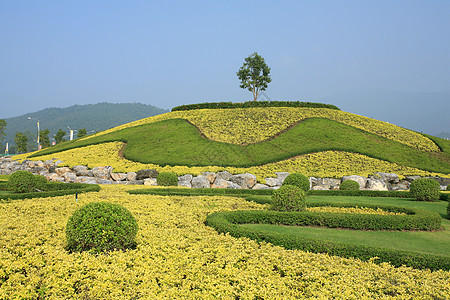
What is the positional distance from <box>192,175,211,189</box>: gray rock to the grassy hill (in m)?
1.55

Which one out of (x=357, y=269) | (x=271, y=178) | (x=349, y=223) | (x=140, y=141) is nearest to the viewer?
(x=357, y=269)

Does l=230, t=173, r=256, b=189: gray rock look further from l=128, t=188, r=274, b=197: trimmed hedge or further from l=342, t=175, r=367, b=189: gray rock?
l=342, t=175, r=367, b=189: gray rock

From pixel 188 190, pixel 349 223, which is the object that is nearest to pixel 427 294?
pixel 349 223

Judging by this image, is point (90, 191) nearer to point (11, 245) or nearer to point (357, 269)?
point (11, 245)

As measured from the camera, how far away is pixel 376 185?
18359mm

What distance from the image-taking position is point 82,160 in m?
23.0

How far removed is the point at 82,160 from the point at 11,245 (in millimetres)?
17913

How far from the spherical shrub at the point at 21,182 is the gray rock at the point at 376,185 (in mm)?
16518

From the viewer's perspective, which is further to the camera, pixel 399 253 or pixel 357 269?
pixel 399 253

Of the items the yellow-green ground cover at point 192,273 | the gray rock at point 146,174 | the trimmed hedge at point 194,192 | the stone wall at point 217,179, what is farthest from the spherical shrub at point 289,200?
the gray rock at point 146,174

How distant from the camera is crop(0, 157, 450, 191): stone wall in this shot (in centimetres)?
1866

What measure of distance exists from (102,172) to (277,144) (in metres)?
12.5

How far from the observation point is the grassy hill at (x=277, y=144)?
2184cm

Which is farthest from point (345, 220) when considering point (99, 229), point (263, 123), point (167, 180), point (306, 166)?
point (263, 123)
